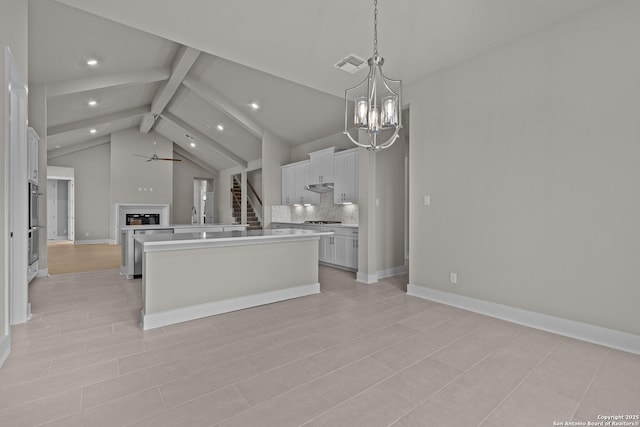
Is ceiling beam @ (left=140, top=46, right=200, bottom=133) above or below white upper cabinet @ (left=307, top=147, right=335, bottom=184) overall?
above

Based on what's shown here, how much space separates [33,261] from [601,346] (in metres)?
7.45

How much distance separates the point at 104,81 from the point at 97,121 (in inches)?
128

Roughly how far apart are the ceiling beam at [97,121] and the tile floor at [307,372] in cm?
676

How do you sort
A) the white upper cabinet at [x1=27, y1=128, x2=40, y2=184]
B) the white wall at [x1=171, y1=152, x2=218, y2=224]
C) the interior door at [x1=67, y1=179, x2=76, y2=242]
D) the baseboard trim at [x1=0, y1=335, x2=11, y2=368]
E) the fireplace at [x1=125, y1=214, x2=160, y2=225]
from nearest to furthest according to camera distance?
the baseboard trim at [x1=0, y1=335, x2=11, y2=368]
the white upper cabinet at [x1=27, y1=128, x2=40, y2=184]
the interior door at [x1=67, y1=179, x2=76, y2=242]
the fireplace at [x1=125, y1=214, x2=160, y2=225]
the white wall at [x1=171, y1=152, x2=218, y2=224]

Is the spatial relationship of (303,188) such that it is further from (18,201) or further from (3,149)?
(3,149)

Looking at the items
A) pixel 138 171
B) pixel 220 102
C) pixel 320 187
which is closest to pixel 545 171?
pixel 320 187

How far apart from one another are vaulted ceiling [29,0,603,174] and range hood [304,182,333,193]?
1266 mm

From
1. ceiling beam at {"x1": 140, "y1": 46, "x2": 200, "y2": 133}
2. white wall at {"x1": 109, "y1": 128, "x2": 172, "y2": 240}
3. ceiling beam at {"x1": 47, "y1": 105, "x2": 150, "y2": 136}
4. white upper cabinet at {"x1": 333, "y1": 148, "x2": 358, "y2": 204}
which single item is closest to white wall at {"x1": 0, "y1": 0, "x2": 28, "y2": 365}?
ceiling beam at {"x1": 140, "y1": 46, "x2": 200, "y2": 133}

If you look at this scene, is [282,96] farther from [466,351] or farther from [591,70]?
[466,351]

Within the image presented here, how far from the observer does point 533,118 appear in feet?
10.1

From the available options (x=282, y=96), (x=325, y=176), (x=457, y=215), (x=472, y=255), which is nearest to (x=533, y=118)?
(x=457, y=215)

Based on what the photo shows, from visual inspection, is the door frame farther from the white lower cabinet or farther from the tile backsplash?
the tile backsplash

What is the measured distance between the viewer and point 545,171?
299cm

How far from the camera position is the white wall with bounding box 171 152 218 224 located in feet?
40.8
